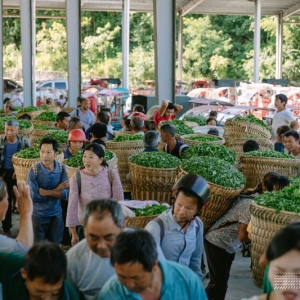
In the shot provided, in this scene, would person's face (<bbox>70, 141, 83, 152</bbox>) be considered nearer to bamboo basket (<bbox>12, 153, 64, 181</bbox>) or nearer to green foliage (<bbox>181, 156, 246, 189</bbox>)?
bamboo basket (<bbox>12, 153, 64, 181</bbox>)

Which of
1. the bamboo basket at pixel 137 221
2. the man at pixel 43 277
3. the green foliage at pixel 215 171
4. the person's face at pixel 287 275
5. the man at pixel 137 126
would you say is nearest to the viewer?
the person's face at pixel 287 275

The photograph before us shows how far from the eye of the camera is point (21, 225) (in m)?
4.38

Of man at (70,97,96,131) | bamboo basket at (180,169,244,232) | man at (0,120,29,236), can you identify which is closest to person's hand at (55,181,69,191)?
bamboo basket at (180,169,244,232)

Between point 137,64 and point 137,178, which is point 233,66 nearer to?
point 137,64

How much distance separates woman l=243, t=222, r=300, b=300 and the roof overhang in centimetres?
3297

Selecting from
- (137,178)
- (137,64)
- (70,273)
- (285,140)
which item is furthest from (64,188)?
(137,64)

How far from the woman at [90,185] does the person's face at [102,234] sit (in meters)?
2.93

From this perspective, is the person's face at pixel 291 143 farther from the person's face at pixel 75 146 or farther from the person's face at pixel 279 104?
the person's face at pixel 279 104

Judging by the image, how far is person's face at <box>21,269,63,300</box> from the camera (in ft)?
10.9

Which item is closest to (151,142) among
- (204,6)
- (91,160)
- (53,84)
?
(91,160)

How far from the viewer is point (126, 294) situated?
10.8 ft

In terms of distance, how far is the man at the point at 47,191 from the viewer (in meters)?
7.35

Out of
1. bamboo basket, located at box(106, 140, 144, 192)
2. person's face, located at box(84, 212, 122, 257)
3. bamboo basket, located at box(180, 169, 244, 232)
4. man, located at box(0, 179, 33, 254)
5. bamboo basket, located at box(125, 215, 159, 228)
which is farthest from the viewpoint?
bamboo basket, located at box(106, 140, 144, 192)

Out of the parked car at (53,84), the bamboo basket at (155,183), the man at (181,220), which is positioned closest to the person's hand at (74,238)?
the bamboo basket at (155,183)
